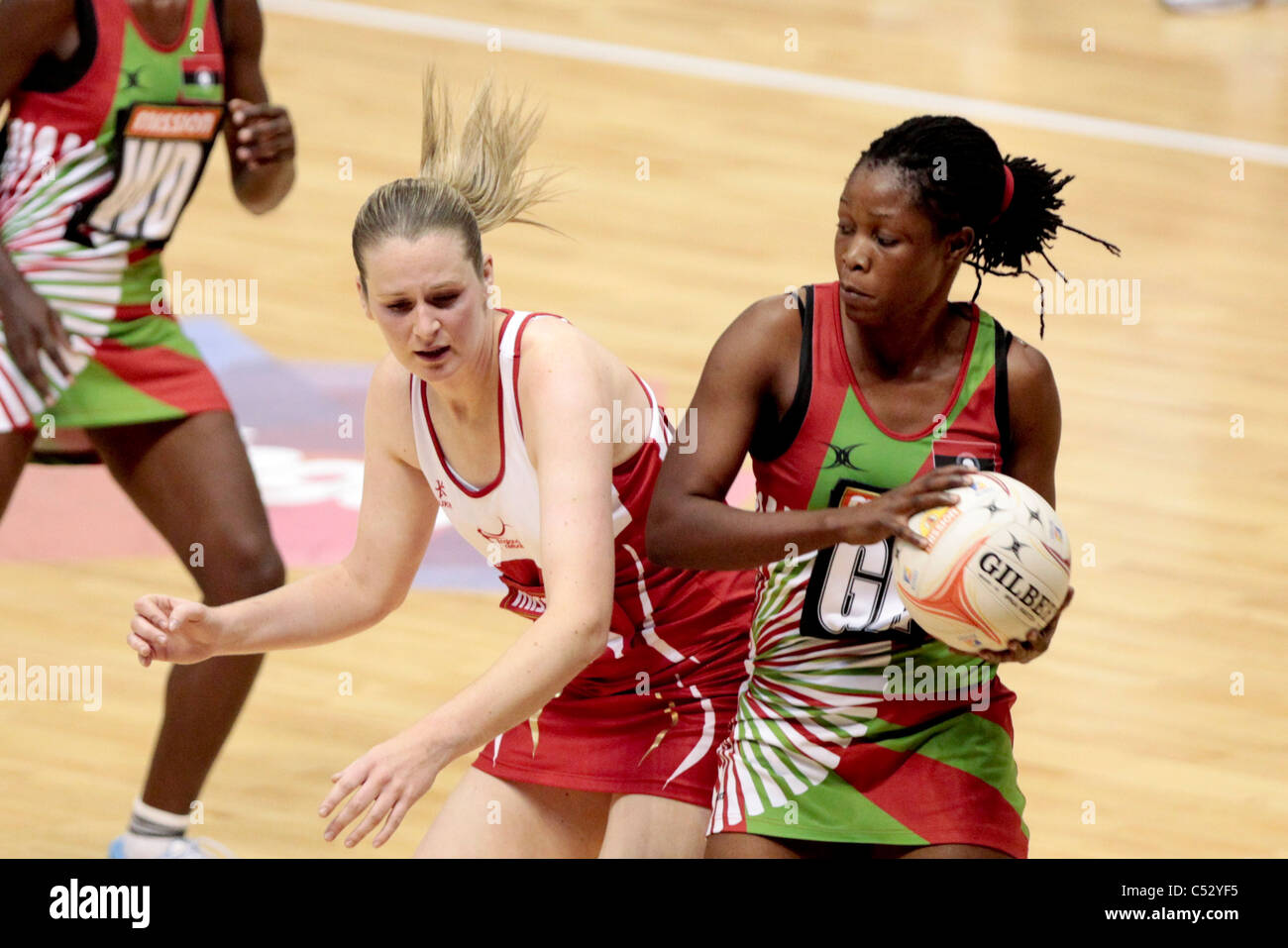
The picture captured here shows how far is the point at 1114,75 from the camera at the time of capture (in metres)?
12.1

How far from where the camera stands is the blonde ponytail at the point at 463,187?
327 cm

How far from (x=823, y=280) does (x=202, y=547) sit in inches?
190

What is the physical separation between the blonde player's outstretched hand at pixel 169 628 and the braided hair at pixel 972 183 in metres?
1.28

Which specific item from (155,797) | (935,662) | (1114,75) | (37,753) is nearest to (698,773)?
(935,662)

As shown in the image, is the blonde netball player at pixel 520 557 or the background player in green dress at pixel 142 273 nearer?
the blonde netball player at pixel 520 557

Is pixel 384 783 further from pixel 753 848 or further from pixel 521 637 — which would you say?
pixel 753 848

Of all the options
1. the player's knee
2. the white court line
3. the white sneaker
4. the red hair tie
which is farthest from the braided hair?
the white court line

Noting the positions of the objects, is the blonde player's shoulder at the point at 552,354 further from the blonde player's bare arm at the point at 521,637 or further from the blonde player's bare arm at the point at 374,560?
the blonde player's bare arm at the point at 374,560

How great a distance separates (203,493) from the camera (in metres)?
4.51

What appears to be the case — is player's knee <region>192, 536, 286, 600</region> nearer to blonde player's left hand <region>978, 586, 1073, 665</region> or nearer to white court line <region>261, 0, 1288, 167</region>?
blonde player's left hand <region>978, 586, 1073, 665</region>

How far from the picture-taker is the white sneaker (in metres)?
4.49

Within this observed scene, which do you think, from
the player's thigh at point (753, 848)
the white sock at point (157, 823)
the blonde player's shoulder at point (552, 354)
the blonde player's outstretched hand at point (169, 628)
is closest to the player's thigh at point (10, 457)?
the white sock at point (157, 823)

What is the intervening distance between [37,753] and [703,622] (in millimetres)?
2358

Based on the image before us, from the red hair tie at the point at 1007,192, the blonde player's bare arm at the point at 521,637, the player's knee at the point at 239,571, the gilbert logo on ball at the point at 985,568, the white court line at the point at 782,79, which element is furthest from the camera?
the white court line at the point at 782,79
